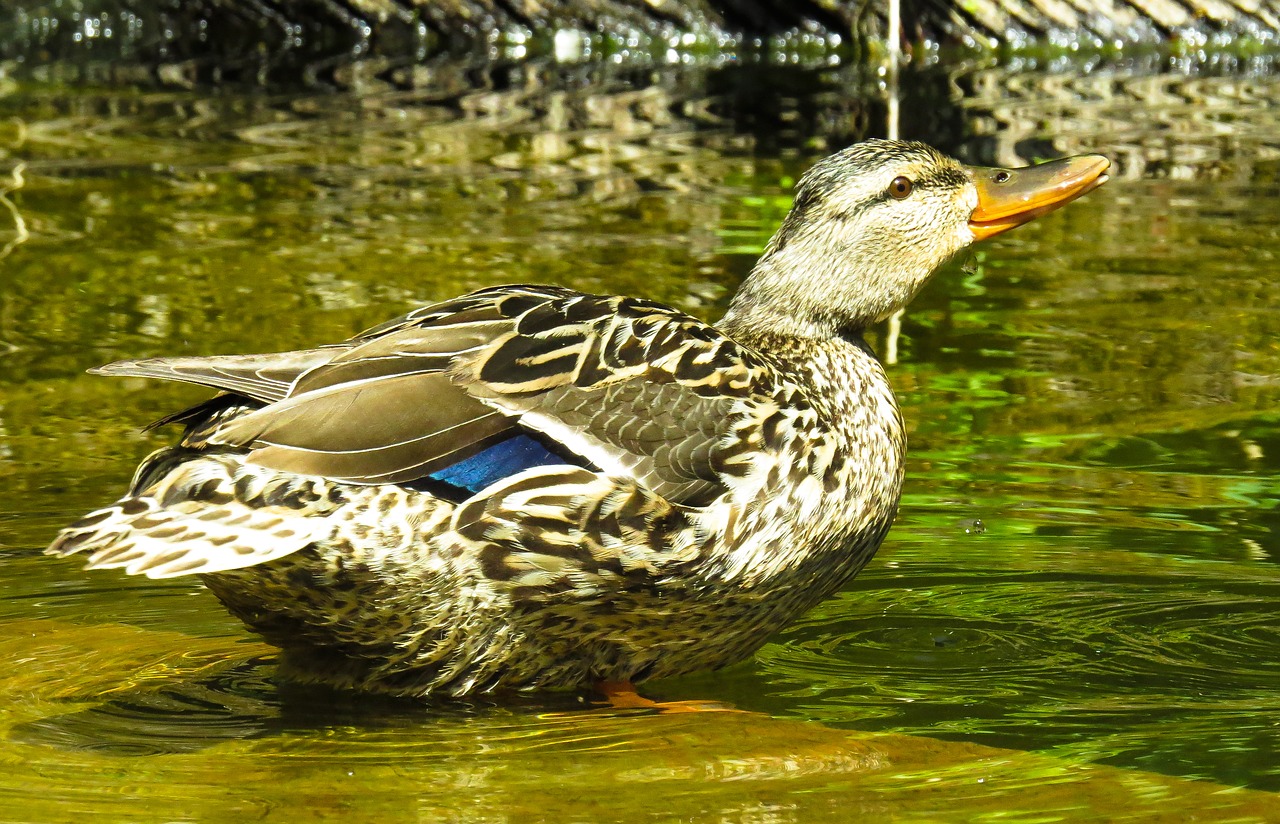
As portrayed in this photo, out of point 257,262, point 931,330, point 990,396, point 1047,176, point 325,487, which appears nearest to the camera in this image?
point 325,487

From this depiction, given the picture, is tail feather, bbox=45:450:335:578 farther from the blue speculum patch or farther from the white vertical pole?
the white vertical pole

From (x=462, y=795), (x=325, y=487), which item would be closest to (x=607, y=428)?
(x=325, y=487)

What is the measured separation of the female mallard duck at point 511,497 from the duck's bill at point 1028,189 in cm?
89

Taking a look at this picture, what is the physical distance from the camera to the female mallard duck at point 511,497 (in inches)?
177

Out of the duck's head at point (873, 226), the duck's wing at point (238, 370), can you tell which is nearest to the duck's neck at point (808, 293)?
the duck's head at point (873, 226)

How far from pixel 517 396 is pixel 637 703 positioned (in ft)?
3.10

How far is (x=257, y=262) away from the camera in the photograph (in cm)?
940

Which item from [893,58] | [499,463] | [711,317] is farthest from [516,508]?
[893,58]

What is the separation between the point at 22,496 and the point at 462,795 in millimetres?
2814

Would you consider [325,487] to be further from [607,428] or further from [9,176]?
[9,176]

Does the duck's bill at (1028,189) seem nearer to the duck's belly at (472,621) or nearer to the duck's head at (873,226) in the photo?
the duck's head at (873,226)

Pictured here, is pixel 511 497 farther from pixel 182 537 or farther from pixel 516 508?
pixel 182 537

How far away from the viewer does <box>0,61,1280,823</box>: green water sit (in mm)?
4359

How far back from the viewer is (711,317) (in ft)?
27.5
